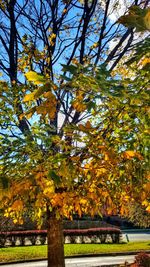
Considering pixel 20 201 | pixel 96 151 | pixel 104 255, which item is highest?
pixel 96 151

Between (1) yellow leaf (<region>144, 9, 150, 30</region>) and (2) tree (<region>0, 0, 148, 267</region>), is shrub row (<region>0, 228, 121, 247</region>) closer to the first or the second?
(2) tree (<region>0, 0, 148, 267</region>)

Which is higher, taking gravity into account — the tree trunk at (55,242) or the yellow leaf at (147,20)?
the yellow leaf at (147,20)

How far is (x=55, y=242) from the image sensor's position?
8016 millimetres

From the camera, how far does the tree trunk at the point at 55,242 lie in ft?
26.1

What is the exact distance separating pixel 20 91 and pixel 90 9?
8.19 ft

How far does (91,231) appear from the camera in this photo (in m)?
28.0

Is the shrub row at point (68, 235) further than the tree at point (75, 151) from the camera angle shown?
Yes

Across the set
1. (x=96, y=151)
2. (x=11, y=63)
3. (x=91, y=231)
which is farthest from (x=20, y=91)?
(x=91, y=231)

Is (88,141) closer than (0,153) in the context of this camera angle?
Yes

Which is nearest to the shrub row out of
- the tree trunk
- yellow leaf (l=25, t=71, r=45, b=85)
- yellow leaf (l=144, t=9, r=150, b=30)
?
the tree trunk

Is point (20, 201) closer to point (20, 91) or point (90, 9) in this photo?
point (20, 91)

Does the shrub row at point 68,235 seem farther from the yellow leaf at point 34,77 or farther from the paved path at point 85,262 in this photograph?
the yellow leaf at point 34,77

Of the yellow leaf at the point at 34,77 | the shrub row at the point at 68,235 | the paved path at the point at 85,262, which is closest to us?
the yellow leaf at the point at 34,77

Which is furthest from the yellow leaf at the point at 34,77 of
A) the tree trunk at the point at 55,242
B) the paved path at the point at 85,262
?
the paved path at the point at 85,262
